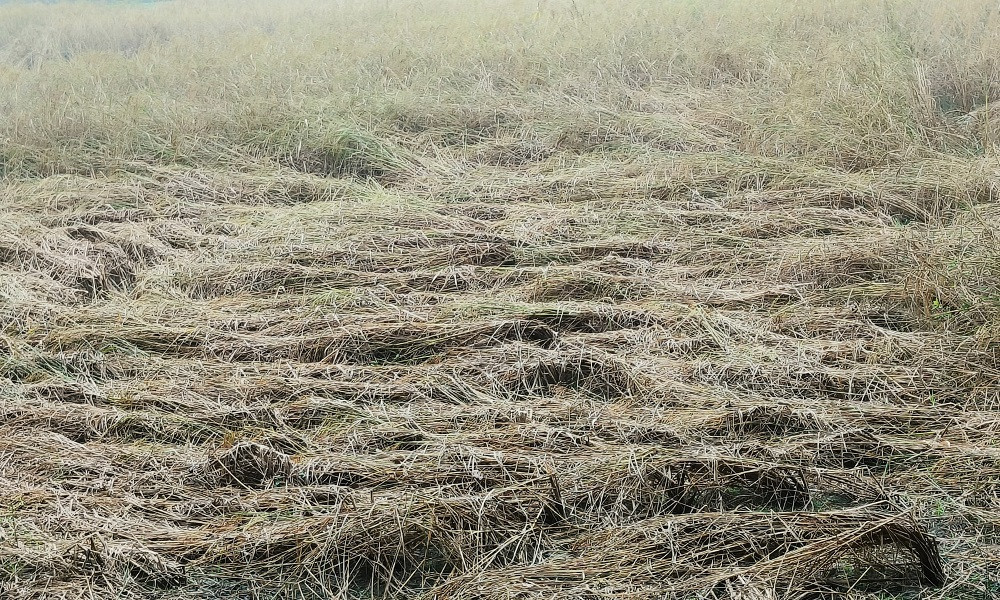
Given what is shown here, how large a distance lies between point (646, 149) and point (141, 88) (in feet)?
12.0

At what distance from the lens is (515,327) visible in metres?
3.11

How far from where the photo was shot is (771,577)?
1.84 metres

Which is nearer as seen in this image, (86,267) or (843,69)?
(86,267)

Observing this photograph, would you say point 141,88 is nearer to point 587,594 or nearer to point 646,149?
point 646,149

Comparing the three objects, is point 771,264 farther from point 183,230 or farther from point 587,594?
point 183,230

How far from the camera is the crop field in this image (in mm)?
2018

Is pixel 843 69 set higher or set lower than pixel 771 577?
higher

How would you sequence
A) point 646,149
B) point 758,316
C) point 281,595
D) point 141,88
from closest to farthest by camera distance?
point 281,595 < point 758,316 < point 646,149 < point 141,88

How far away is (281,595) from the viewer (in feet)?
6.44

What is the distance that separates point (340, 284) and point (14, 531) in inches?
67.0

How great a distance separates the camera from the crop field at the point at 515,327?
2018 millimetres

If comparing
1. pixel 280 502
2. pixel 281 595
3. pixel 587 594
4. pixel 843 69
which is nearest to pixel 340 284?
pixel 280 502

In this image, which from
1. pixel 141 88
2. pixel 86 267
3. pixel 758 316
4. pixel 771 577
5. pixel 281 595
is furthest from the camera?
pixel 141 88

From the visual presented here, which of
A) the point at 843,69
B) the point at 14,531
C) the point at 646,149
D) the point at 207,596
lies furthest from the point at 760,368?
the point at 843,69
